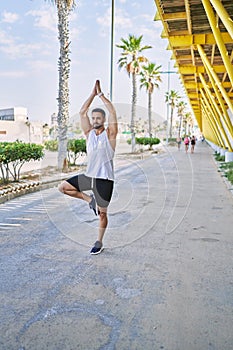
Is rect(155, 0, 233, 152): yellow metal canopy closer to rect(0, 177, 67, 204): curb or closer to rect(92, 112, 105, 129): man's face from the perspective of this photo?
rect(92, 112, 105, 129): man's face

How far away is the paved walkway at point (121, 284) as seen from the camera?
2.74 meters

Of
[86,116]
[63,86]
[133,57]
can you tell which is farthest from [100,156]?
[133,57]

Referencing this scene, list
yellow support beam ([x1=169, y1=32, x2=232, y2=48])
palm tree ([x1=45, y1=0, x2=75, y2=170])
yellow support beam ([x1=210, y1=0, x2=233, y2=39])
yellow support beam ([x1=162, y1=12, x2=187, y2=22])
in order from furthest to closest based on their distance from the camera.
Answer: palm tree ([x1=45, y1=0, x2=75, y2=170]) < yellow support beam ([x1=169, y1=32, x2=232, y2=48]) < yellow support beam ([x1=162, y1=12, x2=187, y2=22]) < yellow support beam ([x1=210, y1=0, x2=233, y2=39])

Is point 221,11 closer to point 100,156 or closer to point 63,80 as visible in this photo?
point 100,156

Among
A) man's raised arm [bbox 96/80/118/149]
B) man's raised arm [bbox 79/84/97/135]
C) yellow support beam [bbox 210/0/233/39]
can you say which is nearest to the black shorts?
man's raised arm [bbox 96/80/118/149]

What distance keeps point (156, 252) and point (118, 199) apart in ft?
13.7

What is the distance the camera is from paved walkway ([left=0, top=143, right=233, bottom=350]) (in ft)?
9.00

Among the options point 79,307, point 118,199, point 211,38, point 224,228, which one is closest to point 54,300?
point 79,307

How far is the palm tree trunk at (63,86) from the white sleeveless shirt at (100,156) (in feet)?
31.7

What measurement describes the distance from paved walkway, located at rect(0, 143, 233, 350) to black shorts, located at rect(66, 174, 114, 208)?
74cm

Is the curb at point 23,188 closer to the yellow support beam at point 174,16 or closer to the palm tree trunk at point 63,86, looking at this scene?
the palm tree trunk at point 63,86

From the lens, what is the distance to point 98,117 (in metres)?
4.38

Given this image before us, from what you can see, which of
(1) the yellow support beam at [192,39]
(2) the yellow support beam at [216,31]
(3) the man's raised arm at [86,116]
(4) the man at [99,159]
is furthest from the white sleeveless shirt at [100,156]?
(1) the yellow support beam at [192,39]

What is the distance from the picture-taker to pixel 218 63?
15852 millimetres
